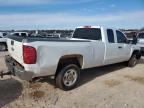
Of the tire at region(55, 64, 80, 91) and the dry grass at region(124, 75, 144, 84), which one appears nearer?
the tire at region(55, 64, 80, 91)

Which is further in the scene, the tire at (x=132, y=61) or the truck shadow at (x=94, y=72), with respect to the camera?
the tire at (x=132, y=61)

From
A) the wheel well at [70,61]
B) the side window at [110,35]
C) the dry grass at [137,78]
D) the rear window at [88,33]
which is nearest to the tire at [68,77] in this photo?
the wheel well at [70,61]

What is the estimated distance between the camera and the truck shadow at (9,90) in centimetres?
542

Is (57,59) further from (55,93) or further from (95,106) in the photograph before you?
(95,106)

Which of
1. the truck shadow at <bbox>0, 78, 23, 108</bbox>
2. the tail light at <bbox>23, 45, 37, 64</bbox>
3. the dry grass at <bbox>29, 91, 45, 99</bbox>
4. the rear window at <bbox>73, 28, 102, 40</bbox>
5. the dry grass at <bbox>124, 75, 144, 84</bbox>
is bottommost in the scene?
the dry grass at <bbox>124, 75, 144, 84</bbox>

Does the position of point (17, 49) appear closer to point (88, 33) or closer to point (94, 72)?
point (88, 33)

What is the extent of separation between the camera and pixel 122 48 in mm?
8625

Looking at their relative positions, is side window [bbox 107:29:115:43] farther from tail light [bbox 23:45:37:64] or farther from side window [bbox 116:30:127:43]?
tail light [bbox 23:45:37:64]

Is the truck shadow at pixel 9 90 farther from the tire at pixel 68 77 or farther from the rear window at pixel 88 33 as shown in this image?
the rear window at pixel 88 33

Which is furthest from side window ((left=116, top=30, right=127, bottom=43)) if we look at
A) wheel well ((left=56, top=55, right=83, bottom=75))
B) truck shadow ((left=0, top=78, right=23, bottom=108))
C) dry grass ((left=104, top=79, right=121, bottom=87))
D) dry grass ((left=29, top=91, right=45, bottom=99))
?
truck shadow ((left=0, top=78, right=23, bottom=108))

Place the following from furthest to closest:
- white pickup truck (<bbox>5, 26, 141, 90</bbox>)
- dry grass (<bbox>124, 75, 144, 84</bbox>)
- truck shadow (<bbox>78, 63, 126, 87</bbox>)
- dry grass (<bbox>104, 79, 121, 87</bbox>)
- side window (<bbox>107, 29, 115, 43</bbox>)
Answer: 1. side window (<bbox>107, 29, 115, 43</bbox>)
2. truck shadow (<bbox>78, 63, 126, 87</bbox>)
3. dry grass (<bbox>124, 75, 144, 84</bbox>)
4. dry grass (<bbox>104, 79, 121, 87</bbox>)
5. white pickup truck (<bbox>5, 26, 141, 90</bbox>)

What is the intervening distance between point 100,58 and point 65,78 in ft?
5.28

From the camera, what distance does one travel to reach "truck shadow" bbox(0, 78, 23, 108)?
5418 millimetres

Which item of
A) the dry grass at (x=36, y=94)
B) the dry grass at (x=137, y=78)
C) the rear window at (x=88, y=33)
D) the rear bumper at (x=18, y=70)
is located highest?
the rear window at (x=88, y=33)
